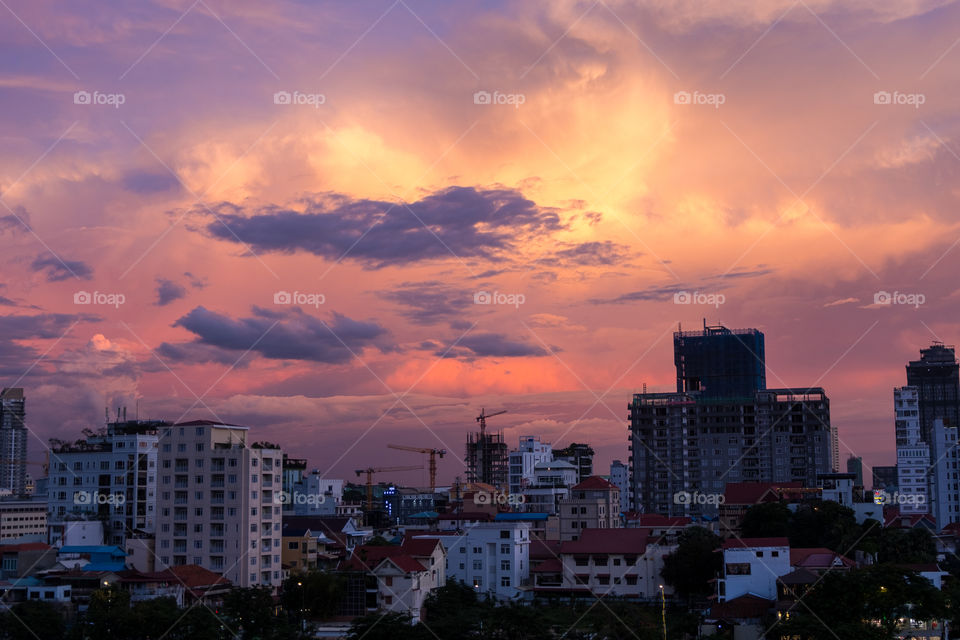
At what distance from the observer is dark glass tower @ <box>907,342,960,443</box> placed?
142 meters

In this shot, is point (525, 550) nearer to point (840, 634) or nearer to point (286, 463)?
point (840, 634)

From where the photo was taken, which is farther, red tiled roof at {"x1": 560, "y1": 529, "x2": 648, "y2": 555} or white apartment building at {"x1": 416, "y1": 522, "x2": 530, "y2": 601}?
white apartment building at {"x1": 416, "y1": 522, "x2": 530, "y2": 601}

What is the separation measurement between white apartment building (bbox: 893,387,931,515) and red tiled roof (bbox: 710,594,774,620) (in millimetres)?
51127

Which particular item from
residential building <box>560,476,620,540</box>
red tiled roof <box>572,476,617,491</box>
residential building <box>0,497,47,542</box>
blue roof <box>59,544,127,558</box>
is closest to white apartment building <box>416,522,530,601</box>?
→ residential building <box>560,476,620,540</box>

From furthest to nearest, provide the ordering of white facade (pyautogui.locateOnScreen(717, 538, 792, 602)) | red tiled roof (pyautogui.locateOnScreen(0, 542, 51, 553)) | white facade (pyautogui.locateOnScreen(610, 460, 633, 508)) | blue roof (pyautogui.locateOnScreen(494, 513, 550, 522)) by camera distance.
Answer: white facade (pyautogui.locateOnScreen(610, 460, 633, 508)) → blue roof (pyautogui.locateOnScreen(494, 513, 550, 522)) → red tiled roof (pyautogui.locateOnScreen(0, 542, 51, 553)) → white facade (pyautogui.locateOnScreen(717, 538, 792, 602))

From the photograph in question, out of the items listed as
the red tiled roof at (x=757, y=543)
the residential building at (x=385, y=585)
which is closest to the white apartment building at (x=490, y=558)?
the residential building at (x=385, y=585)

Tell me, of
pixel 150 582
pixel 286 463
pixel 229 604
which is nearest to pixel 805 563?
pixel 229 604

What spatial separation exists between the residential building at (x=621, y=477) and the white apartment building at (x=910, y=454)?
3223 centimetres

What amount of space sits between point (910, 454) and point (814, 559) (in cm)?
4946

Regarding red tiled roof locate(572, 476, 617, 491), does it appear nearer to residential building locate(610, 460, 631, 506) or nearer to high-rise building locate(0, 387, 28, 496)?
residential building locate(610, 460, 631, 506)

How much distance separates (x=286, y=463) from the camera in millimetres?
105250

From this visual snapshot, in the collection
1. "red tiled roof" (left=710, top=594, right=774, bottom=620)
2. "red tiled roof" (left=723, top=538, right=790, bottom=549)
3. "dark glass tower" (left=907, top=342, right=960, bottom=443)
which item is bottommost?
"red tiled roof" (left=710, top=594, right=774, bottom=620)

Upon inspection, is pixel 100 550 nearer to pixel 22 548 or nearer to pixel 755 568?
pixel 22 548

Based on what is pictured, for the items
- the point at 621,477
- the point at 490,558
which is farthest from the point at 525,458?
the point at 490,558
